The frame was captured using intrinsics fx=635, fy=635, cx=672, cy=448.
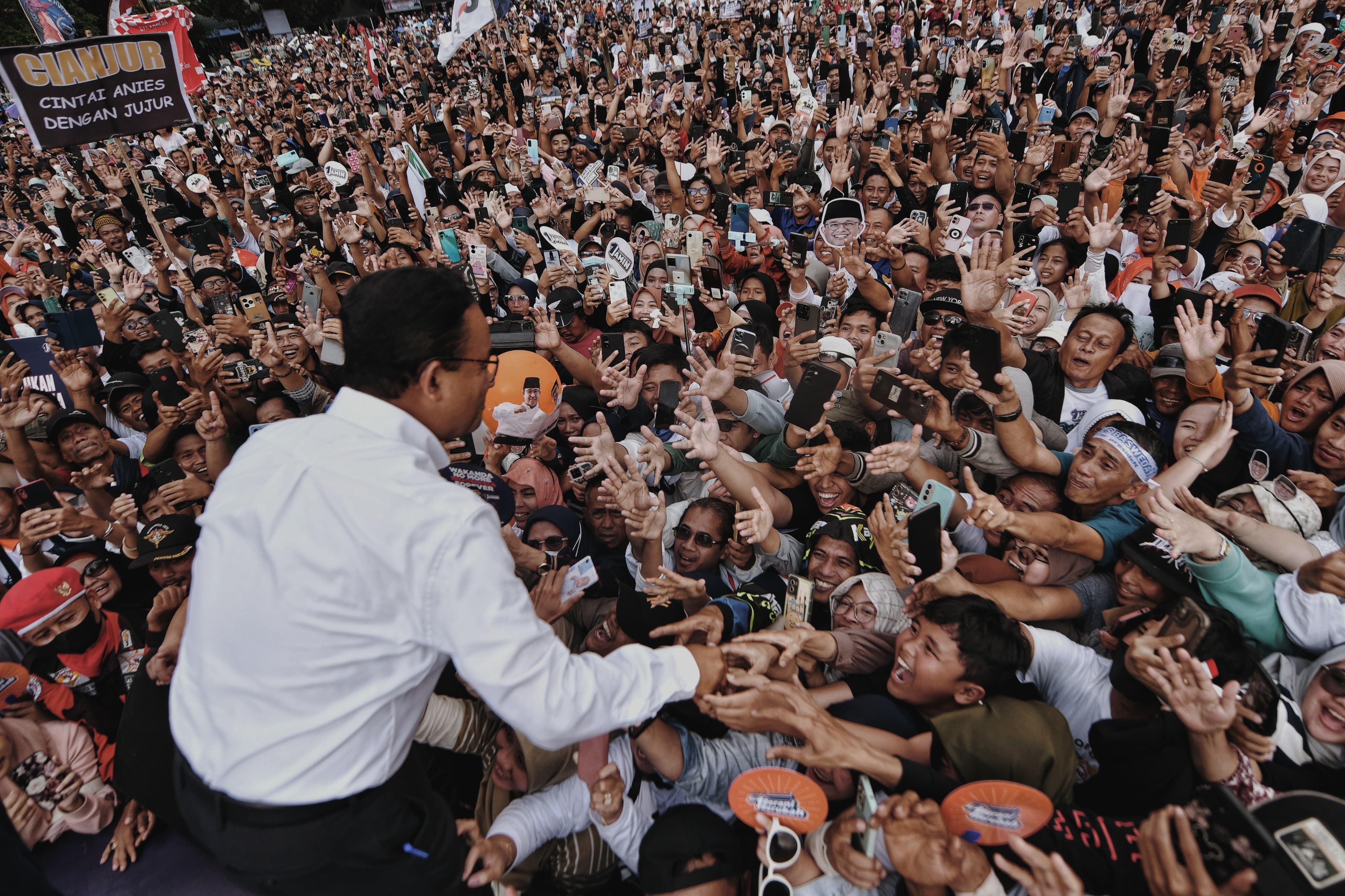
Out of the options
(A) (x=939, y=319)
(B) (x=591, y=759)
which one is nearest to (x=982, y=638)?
(B) (x=591, y=759)

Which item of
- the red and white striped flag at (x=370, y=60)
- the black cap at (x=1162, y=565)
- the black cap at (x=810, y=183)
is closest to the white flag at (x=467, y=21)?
the red and white striped flag at (x=370, y=60)

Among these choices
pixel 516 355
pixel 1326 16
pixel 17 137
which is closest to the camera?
pixel 516 355

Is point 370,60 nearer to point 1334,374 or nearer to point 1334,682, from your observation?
point 1334,374

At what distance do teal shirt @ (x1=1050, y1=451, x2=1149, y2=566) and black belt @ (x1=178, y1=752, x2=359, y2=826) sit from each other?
2.81 metres

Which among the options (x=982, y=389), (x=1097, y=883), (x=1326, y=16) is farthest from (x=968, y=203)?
(x=1326, y=16)

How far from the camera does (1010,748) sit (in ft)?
5.89

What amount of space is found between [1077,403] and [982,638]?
2.28 m

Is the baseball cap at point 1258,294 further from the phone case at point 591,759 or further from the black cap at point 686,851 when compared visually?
the phone case at point 591,759

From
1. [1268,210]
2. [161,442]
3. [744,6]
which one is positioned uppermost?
[744,6]

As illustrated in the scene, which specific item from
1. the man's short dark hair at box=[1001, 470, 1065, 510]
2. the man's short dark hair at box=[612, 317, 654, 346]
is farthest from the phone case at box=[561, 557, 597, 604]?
the man's short dark hair at box=[612, 317, 654, 346]

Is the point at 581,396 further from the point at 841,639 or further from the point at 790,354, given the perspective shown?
the point at 841,639

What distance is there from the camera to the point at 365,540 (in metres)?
1.26

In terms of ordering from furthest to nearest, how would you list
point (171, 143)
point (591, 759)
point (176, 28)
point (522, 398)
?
1. point (176, 28)
2. point (171, 143)
3. point (522, 398)
4. point (591, 759)

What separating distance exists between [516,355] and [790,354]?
5.61ft
